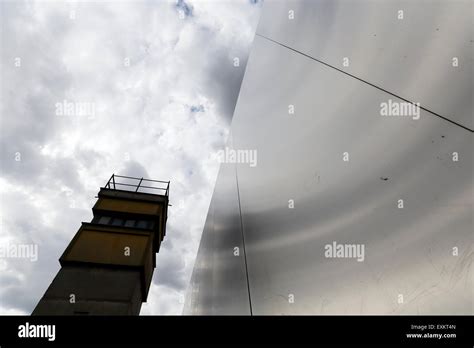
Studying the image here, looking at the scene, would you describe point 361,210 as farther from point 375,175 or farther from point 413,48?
point 413,48

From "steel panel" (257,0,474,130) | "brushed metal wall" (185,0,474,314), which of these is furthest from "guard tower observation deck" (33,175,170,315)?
"steel panel" (257,0,474,130)

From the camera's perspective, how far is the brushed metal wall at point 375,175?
136 cm

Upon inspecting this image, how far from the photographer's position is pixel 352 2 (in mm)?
3053

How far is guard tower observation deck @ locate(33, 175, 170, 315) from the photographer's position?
10.4 metres

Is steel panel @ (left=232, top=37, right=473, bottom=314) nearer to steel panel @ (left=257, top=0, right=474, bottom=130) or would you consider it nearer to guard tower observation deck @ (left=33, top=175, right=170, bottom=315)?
steel panel @ (left=257, top=0, right=474, bottom=130)

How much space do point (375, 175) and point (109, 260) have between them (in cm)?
1282

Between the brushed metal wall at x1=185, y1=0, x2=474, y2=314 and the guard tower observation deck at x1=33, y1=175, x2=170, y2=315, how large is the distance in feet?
30.6

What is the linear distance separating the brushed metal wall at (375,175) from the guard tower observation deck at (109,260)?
9316mm

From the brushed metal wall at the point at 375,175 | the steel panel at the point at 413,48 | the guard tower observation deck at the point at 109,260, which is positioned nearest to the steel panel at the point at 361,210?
the brushed metal wall at the point at 375,175

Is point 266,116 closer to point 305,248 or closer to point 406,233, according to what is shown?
point 305,248

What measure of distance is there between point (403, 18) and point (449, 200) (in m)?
1.60

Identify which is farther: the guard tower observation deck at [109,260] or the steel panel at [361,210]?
the guard tower observation deck at [109,260]

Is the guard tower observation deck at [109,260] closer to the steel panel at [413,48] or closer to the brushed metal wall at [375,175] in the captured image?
the brushed metal wall at [375,175]
